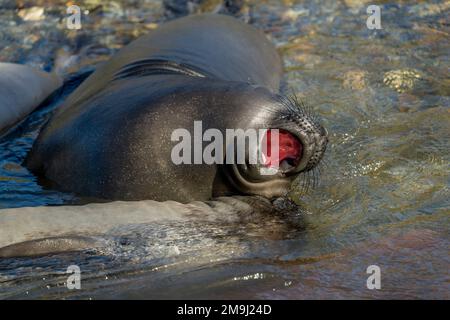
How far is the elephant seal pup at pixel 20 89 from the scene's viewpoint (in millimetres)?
7363

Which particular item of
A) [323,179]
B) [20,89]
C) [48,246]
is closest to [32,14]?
[20,89]

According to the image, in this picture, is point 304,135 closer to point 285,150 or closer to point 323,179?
point 285,150

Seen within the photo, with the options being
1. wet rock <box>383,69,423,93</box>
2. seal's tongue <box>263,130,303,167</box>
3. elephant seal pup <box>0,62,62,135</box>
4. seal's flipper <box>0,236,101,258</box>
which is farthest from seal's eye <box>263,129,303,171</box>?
elephant seal pup <box>0,62,62,135</box>

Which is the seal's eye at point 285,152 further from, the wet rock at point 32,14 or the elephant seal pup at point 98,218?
the wet rock at point 32,14

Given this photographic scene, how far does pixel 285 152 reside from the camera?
5.31m

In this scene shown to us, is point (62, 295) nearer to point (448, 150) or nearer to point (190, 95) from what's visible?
point (190, 95)

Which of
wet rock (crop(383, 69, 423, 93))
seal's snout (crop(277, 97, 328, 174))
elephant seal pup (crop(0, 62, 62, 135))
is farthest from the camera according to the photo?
wet rock (crop(383, 69, 423, 93))

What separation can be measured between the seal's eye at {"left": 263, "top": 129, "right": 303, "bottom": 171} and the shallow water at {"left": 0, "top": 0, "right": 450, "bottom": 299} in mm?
311

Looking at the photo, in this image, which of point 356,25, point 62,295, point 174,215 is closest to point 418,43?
point 356,25

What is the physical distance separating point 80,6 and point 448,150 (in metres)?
5.12

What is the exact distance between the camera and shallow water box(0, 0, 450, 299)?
4285 millimetres

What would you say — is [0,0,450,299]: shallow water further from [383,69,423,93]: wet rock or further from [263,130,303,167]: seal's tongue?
[263,130,303,167]: seal's tongue

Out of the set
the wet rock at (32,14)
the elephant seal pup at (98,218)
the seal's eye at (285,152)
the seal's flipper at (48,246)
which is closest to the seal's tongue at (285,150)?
the seal's eye at (285,152)

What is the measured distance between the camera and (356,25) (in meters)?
9.36
